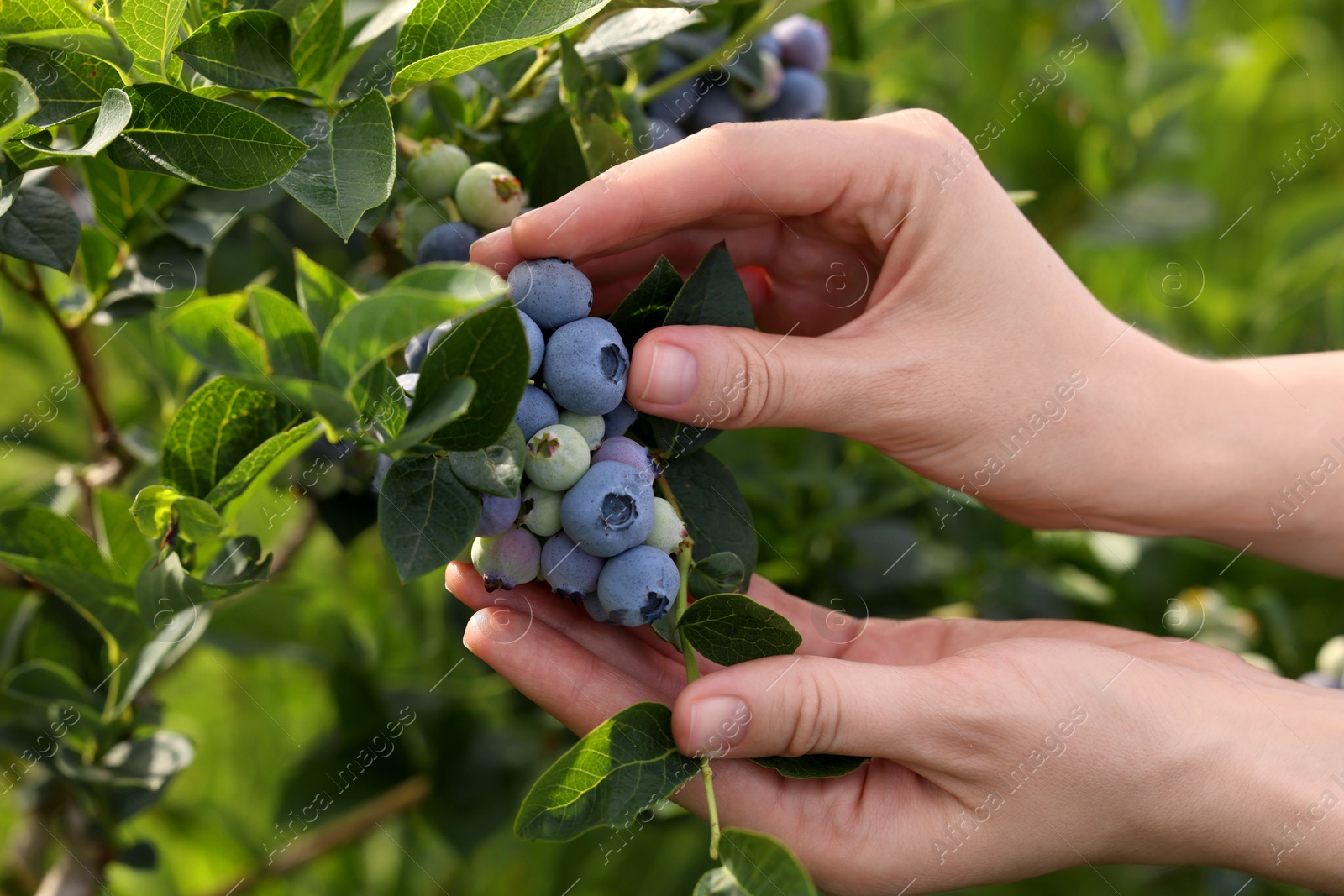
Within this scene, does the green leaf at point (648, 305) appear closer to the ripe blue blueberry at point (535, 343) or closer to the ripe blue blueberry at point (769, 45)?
the ripe blue blueberry at point (535, 343)

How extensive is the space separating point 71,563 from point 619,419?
53cm

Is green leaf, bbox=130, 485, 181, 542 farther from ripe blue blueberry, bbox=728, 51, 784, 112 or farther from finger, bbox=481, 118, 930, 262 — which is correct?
ripe blue blueberry, bbox=728, 51, 784, 112

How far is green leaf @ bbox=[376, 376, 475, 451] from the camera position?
588mm

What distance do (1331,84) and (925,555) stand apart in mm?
2509

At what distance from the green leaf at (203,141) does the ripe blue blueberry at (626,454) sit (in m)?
0.32

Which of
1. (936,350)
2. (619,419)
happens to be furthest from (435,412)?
(936,350)

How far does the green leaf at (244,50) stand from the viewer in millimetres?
687

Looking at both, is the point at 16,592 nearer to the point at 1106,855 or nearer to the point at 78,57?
the point at 78,57

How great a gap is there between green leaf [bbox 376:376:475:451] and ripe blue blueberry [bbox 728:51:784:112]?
0.66 meters

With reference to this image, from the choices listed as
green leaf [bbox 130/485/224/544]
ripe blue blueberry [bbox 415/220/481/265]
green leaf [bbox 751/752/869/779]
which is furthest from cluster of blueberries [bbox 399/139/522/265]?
green leaf [bbox 751/752/869/779]

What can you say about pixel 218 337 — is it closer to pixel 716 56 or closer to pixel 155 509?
pixel 155 509

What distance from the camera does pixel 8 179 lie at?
67 centimetres

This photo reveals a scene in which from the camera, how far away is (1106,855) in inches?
40.1

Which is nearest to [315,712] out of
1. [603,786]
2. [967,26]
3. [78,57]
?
[603,786]
